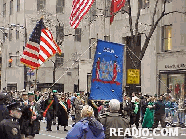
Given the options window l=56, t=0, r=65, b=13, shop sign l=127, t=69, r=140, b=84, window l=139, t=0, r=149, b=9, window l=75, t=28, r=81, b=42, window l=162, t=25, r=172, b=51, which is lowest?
shop sign l=127, t=69, r=140, b=84

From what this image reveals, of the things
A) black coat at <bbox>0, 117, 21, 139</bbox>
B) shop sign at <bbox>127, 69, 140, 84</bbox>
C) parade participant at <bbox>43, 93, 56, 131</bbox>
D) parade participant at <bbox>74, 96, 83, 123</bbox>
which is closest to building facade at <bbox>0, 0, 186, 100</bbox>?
shop sign at <bbox>127, 69, 140, 84</bbox>

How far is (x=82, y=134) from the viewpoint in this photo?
7.72 m

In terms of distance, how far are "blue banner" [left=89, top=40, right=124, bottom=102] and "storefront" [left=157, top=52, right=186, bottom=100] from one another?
20.6 m

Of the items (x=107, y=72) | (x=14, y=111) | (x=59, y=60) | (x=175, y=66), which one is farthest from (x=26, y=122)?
(x=59, y=60)

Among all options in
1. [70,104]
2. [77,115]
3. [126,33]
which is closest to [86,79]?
[126,33]

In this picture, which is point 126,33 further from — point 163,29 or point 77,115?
point 77,115

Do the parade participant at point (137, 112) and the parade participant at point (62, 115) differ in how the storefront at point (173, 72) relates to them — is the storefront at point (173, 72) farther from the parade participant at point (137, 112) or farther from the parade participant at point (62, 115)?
the parade participant at point (62, 115)

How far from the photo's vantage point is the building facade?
35.3 meters

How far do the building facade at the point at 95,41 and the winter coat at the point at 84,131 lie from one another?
372 inches

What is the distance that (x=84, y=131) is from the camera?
7.75 metres

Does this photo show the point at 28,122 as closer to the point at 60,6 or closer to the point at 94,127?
the point at 94,127

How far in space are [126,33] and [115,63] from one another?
1036 inches

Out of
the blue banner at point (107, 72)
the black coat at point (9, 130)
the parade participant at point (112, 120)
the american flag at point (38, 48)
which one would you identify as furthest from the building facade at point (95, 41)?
the black coat at point (9, 130)

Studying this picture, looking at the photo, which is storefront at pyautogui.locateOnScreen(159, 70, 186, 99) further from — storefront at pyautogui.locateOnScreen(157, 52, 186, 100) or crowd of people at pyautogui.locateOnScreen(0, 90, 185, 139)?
crowd of people at pyautogui.locateOnScreen(0, 90, 185, 139)
